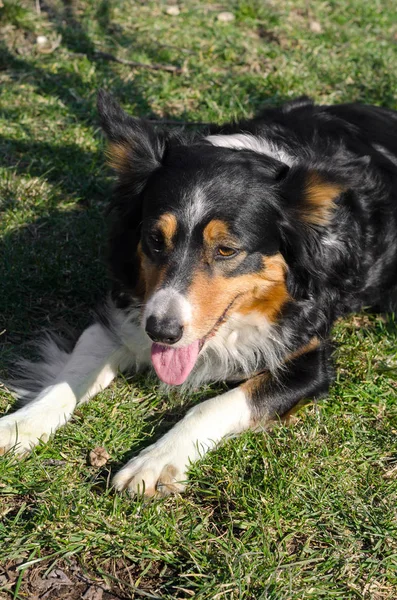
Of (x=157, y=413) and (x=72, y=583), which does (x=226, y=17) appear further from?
(x=72, y=583)

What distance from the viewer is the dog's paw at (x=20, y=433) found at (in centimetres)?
320

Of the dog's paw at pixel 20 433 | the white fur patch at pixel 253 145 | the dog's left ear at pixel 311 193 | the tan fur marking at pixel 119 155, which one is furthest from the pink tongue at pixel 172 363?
the white fur patch at pixel 253 145

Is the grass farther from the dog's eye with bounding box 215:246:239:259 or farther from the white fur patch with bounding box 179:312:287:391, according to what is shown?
the dog's eye with bounding box 215:246:239:259

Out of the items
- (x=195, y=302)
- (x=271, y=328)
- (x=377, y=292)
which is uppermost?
(x=195, y=302)

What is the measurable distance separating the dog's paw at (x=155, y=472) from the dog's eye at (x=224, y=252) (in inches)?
34.3

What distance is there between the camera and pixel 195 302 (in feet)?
10.5

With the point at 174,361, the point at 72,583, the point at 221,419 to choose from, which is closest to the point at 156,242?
the point at 174,361

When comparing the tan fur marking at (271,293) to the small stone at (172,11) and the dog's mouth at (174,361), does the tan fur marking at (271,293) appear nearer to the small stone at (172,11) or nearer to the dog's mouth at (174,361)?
the dog's mouth at (174,361)

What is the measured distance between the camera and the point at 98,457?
3.29m

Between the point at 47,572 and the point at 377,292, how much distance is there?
264cm

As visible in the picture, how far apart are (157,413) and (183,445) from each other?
449mm

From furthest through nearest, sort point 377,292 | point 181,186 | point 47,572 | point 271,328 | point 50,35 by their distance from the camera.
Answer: point 50,35
point 377,292
point 271,328
point 181,186
point 47,572

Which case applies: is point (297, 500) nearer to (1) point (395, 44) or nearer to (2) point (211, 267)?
(2) point (211, 267)

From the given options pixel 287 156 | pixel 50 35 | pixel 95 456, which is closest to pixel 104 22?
pixel 50 35
